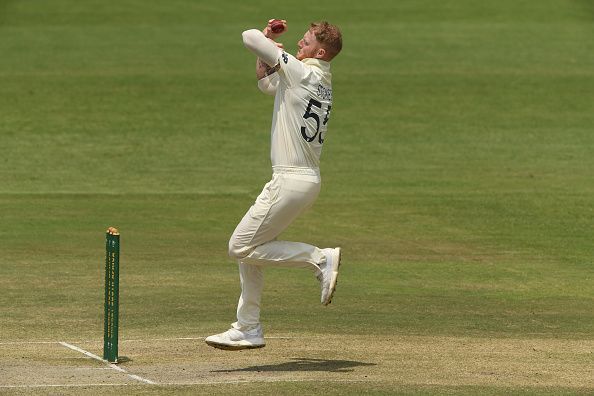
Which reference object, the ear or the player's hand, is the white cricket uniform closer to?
the ear

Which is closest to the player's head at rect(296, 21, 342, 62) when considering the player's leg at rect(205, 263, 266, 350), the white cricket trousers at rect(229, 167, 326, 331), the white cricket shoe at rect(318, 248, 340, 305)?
the white cricket trousers at rect(229, 167, 326, 331)

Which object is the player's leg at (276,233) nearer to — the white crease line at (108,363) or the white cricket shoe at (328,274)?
the white cricket shoe at (328,274)

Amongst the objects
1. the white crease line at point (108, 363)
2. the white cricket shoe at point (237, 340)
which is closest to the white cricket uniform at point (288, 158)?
the white cricket shoe at point (237, 340)

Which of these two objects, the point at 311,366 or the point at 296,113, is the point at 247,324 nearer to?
the point at 311,366

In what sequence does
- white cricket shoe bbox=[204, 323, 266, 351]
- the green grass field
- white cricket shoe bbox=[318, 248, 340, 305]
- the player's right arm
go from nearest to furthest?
the player's right arm
white cricket shoe bbox=[318, 248, 340, 305]
white cricket shoe bbox=[204, 323, 266, 351]
the green grass field

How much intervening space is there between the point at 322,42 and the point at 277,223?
1.42 m

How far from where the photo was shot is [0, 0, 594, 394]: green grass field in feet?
38.8

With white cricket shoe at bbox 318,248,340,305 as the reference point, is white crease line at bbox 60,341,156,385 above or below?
below

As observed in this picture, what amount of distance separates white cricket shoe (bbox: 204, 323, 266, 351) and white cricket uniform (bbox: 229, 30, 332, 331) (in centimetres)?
58

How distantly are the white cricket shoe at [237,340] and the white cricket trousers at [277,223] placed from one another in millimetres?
569

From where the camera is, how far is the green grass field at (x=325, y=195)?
466 inches

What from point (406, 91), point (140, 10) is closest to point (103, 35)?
point (140, 10)

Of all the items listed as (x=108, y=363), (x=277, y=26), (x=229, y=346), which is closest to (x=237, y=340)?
(x=229, y=346)

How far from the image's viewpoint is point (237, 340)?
11445mm
